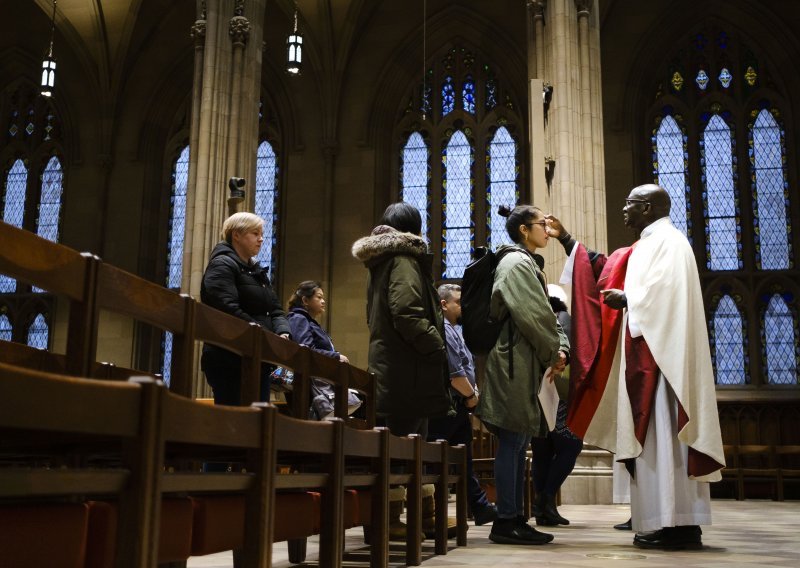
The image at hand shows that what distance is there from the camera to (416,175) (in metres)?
17.5

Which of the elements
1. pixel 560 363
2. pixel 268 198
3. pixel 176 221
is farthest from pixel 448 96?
pixel 560 363

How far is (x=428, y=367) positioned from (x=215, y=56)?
8.75 m

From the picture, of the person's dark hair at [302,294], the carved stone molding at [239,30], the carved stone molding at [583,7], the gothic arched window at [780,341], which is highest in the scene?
the carved stone molding at [583,7]

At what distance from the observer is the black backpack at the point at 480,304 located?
517 centimetres

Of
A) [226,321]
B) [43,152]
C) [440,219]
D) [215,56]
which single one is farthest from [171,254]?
[226,321]

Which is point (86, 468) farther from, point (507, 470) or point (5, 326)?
point (5, 326)

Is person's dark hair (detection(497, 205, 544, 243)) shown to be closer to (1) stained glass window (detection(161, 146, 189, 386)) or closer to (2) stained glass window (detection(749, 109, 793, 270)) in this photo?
(2) stained glass window (detection(749, 109, 793, 270))

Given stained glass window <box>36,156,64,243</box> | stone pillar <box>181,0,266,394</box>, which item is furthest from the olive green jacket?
stained glass window <box>36,156,64,243</box>

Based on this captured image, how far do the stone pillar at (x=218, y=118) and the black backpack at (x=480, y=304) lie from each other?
7.02 metres

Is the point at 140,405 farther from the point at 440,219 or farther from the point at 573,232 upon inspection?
the point at 440,219

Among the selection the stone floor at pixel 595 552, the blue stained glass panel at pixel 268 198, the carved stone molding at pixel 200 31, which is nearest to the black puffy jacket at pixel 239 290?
the stone floor at pixel 595 552

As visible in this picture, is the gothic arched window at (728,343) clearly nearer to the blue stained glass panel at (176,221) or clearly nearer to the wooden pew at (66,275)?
the blue stained glass panel at (176,221)

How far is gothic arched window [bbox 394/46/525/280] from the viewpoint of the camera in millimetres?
16953

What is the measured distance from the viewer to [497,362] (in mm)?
5098
